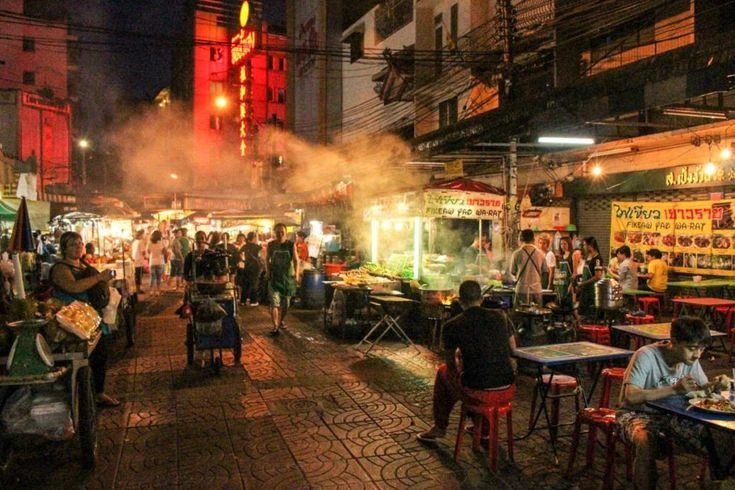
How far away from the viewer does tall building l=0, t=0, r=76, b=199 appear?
125 feet

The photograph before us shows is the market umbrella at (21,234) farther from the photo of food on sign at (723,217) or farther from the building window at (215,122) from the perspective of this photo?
the building window at (215,122)

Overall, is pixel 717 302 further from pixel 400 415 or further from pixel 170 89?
pixel 170 89

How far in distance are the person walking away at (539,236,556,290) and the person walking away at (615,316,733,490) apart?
5284 mm

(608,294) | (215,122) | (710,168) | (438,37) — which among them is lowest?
(608,294)

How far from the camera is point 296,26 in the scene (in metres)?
33.0

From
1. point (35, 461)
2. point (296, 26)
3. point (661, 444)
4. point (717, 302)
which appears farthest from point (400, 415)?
point (296, 26)

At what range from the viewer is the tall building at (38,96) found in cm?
3806

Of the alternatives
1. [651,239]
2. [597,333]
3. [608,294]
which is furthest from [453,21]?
[597,333]

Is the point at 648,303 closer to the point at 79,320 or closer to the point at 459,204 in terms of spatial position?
the point at 459,204

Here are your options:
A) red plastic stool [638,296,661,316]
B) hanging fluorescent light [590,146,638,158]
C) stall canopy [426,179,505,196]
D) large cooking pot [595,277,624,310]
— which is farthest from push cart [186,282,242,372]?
hanging fluorescent light [590,146,638,158]

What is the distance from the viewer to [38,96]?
4081 cm

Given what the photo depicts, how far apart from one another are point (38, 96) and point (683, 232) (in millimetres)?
42632

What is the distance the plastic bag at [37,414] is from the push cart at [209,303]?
3.22 metres

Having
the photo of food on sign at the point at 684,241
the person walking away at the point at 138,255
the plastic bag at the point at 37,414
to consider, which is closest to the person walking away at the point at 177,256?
the person walking away at the point at 138,255
